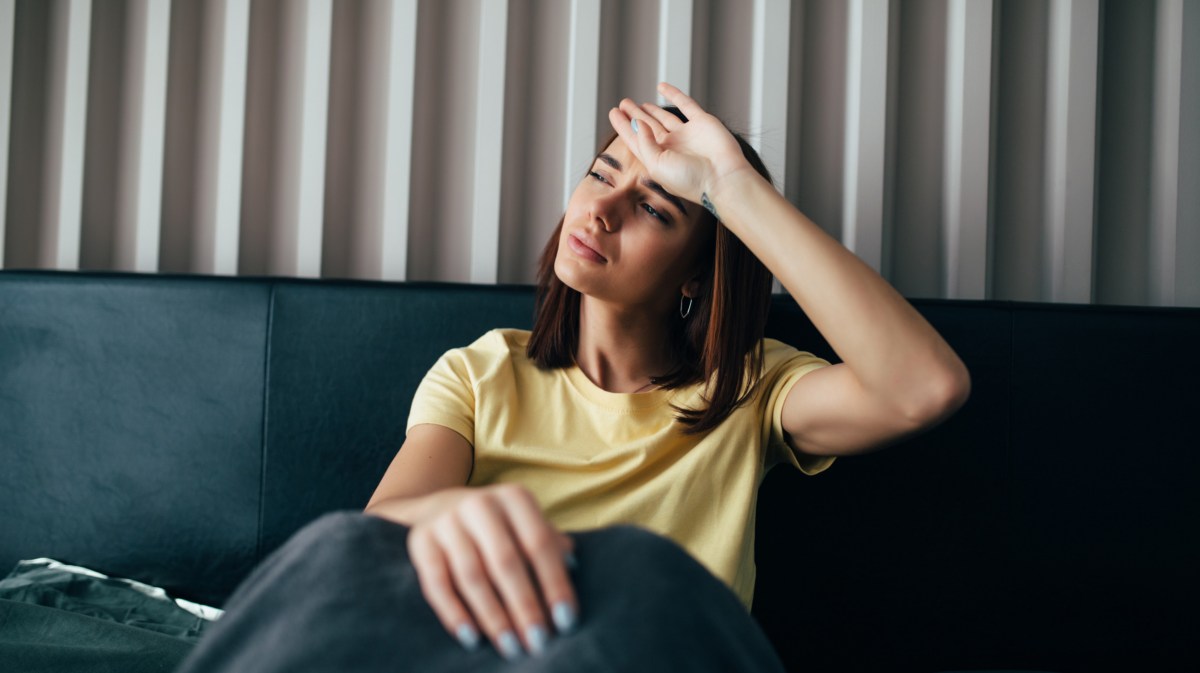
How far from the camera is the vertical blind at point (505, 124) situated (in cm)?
138

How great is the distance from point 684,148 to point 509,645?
0.72 m

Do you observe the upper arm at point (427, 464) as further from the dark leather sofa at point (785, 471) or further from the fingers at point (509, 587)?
the fingers at point (509, 587)

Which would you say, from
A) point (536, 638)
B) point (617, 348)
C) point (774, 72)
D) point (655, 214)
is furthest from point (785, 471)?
point (536, 638)

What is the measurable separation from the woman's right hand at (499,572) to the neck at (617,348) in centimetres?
64

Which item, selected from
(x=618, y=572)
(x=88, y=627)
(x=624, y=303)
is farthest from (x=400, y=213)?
(x=618, y=572)

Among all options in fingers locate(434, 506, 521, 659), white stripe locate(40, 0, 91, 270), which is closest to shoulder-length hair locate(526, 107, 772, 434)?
fingers locate(434, 506, 521, 659)

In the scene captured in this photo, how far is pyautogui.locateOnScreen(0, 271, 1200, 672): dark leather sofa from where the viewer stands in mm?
1174

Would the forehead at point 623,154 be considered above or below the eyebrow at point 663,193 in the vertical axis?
above

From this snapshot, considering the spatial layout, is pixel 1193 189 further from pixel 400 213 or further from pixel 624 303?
pixel 400 213

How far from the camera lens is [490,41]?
1376mm

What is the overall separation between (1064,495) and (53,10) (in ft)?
5.89

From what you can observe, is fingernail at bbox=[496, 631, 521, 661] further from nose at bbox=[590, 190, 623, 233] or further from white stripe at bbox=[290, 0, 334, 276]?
white stripe at bbox=[290, 0, 334, 276]

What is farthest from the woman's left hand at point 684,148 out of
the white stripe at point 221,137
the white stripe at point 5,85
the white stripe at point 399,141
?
the white stripe at point 5,85

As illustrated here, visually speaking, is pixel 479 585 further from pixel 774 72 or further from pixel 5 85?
pixel 5 85
